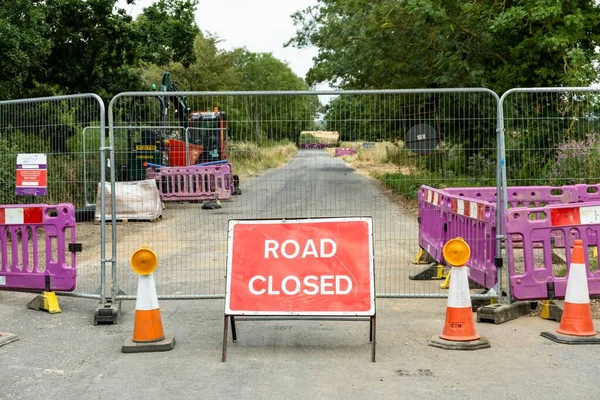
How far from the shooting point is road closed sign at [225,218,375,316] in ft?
19.9

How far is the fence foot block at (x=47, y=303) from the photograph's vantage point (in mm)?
7679

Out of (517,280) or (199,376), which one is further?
(517,280)

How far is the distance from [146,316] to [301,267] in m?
1.55

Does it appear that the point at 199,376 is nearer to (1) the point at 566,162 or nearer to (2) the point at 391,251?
(1) the point at 566,162

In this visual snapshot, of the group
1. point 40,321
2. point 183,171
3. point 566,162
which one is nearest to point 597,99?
point 566,162

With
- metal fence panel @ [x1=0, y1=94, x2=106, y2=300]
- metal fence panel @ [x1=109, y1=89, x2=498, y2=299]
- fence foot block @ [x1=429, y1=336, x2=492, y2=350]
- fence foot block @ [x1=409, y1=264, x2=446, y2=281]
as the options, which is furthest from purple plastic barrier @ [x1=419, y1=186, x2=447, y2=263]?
metal fence panel @ [x1=0, y1=94, x2=106, y2=300]

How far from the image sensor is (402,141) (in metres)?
7.91

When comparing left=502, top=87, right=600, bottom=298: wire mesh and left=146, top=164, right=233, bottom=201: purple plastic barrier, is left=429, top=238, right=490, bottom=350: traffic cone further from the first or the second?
left=146, top=164, right=233, bottom=201: purple plastic barrier

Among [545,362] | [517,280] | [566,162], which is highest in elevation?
[566,162]

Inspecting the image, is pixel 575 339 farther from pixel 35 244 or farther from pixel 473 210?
pixel 35 244

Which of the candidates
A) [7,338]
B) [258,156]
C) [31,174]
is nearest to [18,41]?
[31,174]

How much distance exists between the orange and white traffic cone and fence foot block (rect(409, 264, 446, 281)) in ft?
13.7

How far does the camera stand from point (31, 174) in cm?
824

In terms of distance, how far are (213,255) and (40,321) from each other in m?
4.23
